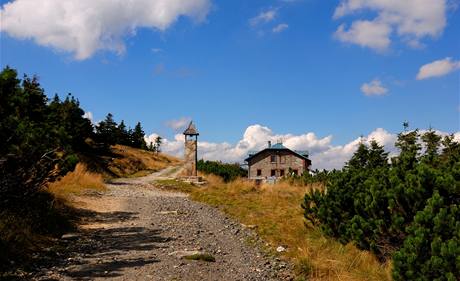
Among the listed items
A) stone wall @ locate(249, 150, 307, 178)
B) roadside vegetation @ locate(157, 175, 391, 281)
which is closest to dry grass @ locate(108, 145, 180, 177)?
stone wall @ locate(249, 150, 307, 178)

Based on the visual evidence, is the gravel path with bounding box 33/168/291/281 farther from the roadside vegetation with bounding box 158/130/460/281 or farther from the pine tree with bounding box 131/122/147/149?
the pine tree with bounding box 131/122/147/149

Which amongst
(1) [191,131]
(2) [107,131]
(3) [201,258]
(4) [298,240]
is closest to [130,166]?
(2) [107,131]

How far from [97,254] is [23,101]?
413 centimetres

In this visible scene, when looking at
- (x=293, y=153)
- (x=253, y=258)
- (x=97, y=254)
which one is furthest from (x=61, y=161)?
(x=293, y=153)

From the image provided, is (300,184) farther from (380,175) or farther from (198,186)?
(380,175)

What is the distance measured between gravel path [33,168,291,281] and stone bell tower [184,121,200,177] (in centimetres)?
1715

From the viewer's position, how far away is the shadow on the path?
7.84 metres

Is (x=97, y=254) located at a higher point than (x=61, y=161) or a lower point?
lower

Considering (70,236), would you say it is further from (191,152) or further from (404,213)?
(191,152)

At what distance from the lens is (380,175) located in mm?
9938

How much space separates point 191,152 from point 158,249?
24.3 metres

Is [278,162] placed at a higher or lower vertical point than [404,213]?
higher

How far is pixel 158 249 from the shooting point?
9.78m

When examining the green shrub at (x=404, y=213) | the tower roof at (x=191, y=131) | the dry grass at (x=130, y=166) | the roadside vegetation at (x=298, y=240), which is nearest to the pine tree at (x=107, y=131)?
the dry grass at (x=130, y=166)
